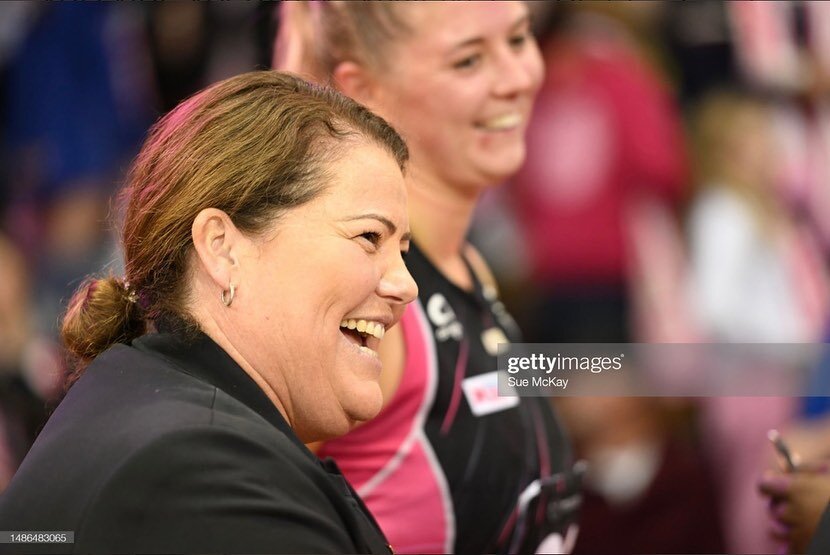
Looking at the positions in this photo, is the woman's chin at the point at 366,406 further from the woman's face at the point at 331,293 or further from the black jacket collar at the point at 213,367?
the black jacket collar at the point at 213,367

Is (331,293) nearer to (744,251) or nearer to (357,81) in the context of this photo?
(357,81)

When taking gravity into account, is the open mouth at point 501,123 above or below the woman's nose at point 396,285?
below

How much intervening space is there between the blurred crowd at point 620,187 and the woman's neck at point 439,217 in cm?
129

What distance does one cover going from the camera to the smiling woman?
1.18 meters

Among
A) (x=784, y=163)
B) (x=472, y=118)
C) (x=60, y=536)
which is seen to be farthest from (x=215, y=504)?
(x=784, y=163)

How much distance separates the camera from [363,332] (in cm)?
152

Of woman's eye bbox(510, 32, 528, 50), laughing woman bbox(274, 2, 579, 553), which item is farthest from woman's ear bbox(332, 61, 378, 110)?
woman's eye bbox(510, 32, 528, 50)

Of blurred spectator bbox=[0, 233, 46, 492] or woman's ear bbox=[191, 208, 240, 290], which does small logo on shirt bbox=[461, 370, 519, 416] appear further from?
blurred spectator bbox=[0, 233, 46, 492]

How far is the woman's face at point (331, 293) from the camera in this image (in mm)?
1420

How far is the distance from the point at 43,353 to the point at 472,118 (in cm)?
192

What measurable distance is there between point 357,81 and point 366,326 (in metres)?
0.66

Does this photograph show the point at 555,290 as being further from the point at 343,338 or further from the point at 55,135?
the point at 343,338

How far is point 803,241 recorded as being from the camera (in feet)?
11.7

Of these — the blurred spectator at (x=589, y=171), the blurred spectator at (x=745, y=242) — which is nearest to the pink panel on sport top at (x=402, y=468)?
the blurred spectator at (x=589, y=171)
